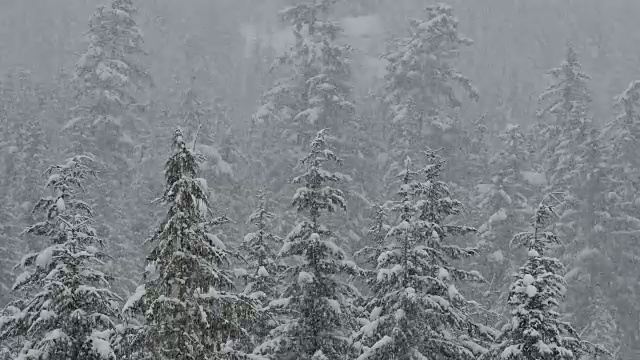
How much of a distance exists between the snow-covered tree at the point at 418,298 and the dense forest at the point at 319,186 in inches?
2.7

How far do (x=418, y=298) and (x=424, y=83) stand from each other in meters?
26.3

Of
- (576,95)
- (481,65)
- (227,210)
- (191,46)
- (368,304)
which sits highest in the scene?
(191,46)

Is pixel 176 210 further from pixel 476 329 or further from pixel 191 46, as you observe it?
pixel 191 46

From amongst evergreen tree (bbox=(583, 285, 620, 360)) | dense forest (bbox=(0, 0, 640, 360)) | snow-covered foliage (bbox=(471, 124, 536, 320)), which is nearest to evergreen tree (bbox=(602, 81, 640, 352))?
dense forest (bbox=(0, 0, 640, 360))

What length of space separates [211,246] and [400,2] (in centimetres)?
8040

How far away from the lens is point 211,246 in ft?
37.1

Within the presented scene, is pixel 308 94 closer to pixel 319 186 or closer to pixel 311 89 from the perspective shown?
pixel 311 89

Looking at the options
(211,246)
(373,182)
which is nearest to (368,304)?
(211,246)

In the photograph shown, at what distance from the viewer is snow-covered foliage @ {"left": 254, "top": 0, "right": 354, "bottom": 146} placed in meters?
36.2

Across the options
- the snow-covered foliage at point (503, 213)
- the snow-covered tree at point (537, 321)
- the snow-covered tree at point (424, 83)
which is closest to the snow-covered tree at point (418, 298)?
the snow-covered tree at point (537, 321)

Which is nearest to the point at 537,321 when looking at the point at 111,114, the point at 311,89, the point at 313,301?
the point at 313,301

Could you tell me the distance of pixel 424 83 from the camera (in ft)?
129

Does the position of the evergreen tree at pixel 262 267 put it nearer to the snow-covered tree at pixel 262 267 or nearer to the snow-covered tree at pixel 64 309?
the snow-covered tree at pixel 262 267

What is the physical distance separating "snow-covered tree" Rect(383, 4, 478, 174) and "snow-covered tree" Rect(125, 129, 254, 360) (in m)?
26.6
